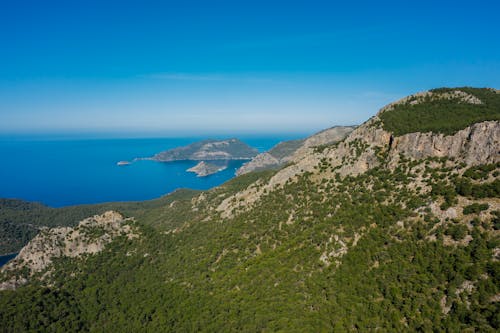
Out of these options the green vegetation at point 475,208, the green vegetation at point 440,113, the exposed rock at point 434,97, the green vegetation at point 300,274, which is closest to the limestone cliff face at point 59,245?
the green vegetation at point 300,274

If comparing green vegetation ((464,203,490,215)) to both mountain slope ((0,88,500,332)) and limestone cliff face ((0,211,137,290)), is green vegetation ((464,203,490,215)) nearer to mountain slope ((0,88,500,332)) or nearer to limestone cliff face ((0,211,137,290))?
mountain slope ((0,88,500,332))

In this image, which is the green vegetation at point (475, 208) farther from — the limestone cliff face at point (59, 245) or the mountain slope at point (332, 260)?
the limestone cliff face at point (59, 245)

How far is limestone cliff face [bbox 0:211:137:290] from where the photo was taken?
298 feet

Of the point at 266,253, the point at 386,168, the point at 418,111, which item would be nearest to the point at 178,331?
the point at 266,253

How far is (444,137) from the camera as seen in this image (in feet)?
183

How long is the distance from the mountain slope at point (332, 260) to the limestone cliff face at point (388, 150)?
0.29 m

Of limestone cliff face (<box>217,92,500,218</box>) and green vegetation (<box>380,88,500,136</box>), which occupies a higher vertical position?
green vegetation (<box>380,88,500,136</box>)

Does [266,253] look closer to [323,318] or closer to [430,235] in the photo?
[323,318]

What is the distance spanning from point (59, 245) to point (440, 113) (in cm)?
12241

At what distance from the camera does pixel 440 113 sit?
69.8 metres

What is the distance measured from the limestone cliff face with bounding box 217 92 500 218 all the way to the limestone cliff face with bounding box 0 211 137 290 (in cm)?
4169

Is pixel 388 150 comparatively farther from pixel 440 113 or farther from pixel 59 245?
pixel 59 245

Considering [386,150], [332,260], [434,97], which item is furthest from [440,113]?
[332,260]

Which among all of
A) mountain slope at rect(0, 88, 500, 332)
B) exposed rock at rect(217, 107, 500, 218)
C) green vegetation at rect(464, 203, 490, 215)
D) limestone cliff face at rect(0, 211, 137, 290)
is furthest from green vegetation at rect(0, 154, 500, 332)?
limestone cliff face at rect(0, 211, 137, 290)
